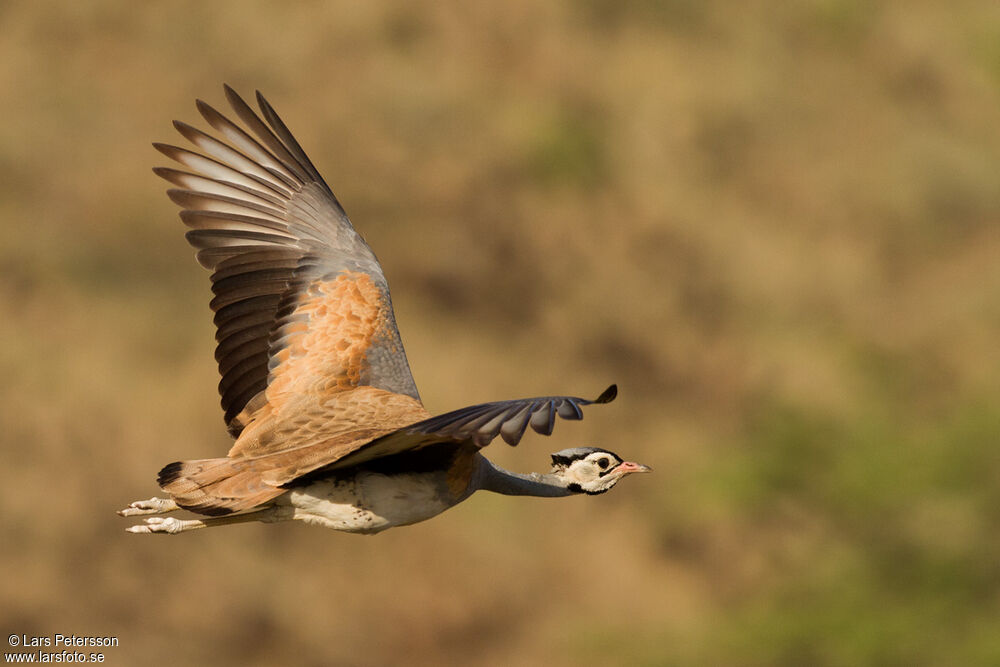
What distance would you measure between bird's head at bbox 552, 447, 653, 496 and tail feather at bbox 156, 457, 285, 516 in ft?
8.21

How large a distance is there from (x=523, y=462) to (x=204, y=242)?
974cm

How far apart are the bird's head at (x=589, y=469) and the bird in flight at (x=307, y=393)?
0.4 inches

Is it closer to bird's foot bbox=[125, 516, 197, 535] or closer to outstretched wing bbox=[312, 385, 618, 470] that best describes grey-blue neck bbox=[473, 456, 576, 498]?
outstretched wing bbox=[312, 385, 618, 470]

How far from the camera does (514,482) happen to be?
11.9 metres

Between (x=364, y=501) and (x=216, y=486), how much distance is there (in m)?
1.00

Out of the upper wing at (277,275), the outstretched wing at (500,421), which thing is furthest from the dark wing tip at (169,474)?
the outstretched wing at (500,421)

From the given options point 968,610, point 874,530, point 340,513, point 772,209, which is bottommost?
point 340,513

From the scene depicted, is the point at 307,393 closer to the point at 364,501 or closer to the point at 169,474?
the point at 364,501

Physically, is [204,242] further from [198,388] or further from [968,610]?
[968,610]

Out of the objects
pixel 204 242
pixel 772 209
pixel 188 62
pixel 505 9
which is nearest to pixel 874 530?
pixel 772 209

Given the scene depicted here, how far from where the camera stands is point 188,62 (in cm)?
2462

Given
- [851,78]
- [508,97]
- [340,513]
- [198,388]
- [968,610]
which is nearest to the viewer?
[340,513]

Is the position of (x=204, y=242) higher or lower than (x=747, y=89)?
lower

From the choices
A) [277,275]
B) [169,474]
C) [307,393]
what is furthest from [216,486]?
[277,275]
